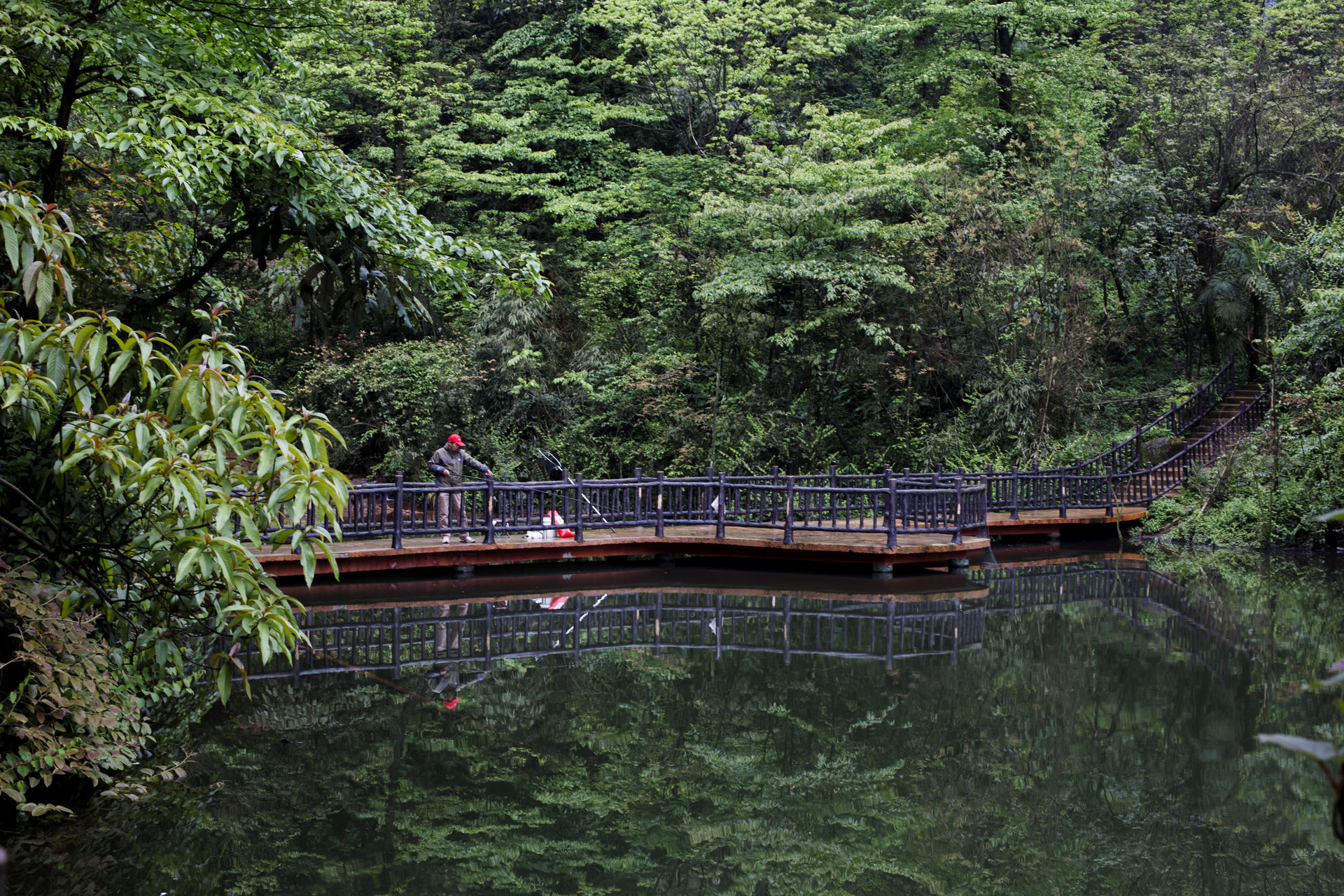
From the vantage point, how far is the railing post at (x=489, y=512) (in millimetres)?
14680

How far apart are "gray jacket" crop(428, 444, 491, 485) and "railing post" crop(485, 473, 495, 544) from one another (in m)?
0.27

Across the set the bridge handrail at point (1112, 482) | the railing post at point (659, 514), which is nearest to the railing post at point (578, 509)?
the railing post at point (659, 514)

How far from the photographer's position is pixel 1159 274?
2300cm

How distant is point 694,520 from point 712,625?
4920 millimetres

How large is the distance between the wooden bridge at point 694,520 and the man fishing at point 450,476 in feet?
0.26

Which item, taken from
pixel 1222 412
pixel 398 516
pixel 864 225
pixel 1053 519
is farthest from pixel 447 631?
pixel 1222 412

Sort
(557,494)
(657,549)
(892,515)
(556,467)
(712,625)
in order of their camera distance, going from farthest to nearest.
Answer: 1. (556,467)
2. (557,494)
3. (657,549)
4. (892,515)
5. (712,625)

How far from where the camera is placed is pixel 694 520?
16.1 meters

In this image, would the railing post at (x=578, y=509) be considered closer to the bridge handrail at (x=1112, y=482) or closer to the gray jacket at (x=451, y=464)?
the gray jacket at (x=451, y=464)

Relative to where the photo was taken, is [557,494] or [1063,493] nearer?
[557,494]

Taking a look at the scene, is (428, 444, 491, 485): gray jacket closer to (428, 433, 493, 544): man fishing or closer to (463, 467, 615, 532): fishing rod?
(428, 433, 493, 544): man fishing

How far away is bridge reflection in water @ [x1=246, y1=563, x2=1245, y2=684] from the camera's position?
9.78 m

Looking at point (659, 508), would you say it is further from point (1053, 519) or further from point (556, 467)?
point (1053, 519)

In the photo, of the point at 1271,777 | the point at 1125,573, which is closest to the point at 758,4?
the point at 1125,573
